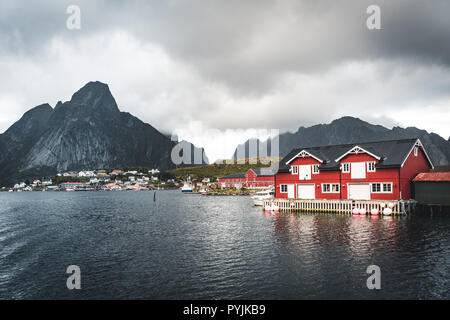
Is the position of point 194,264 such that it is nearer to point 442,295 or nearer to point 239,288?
point 239,288

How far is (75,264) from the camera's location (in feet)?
85.4

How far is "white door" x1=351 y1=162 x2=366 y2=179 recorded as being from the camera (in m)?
50.1

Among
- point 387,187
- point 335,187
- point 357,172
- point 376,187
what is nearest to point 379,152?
point 357,172

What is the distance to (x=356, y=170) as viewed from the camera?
1998 inches

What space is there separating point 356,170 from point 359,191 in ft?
12.1

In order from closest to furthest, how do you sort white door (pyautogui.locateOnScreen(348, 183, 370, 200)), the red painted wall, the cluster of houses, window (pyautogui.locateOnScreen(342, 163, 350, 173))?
the red painted wall → the cluster of houses → white door (pyautogui.locateOnScreen(348, 183, 370, 200)) → window (pyautogui.locateOnScreen(342, 163, 350, 173))

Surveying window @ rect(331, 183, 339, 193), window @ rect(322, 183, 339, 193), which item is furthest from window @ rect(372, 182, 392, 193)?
window @ rect(322, 183, 339, 193)

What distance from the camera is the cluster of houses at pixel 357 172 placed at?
47.8 meters

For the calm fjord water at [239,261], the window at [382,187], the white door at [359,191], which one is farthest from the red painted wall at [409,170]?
the calm fjord water at [239,261]

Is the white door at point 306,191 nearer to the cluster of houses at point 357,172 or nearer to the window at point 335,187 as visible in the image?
the cluster of houses at point 357,172

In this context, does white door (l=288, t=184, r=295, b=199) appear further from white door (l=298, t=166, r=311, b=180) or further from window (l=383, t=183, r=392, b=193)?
window (l=383, t=183, r=392, b=193)

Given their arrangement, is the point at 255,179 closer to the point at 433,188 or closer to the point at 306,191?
the point at 306,191
